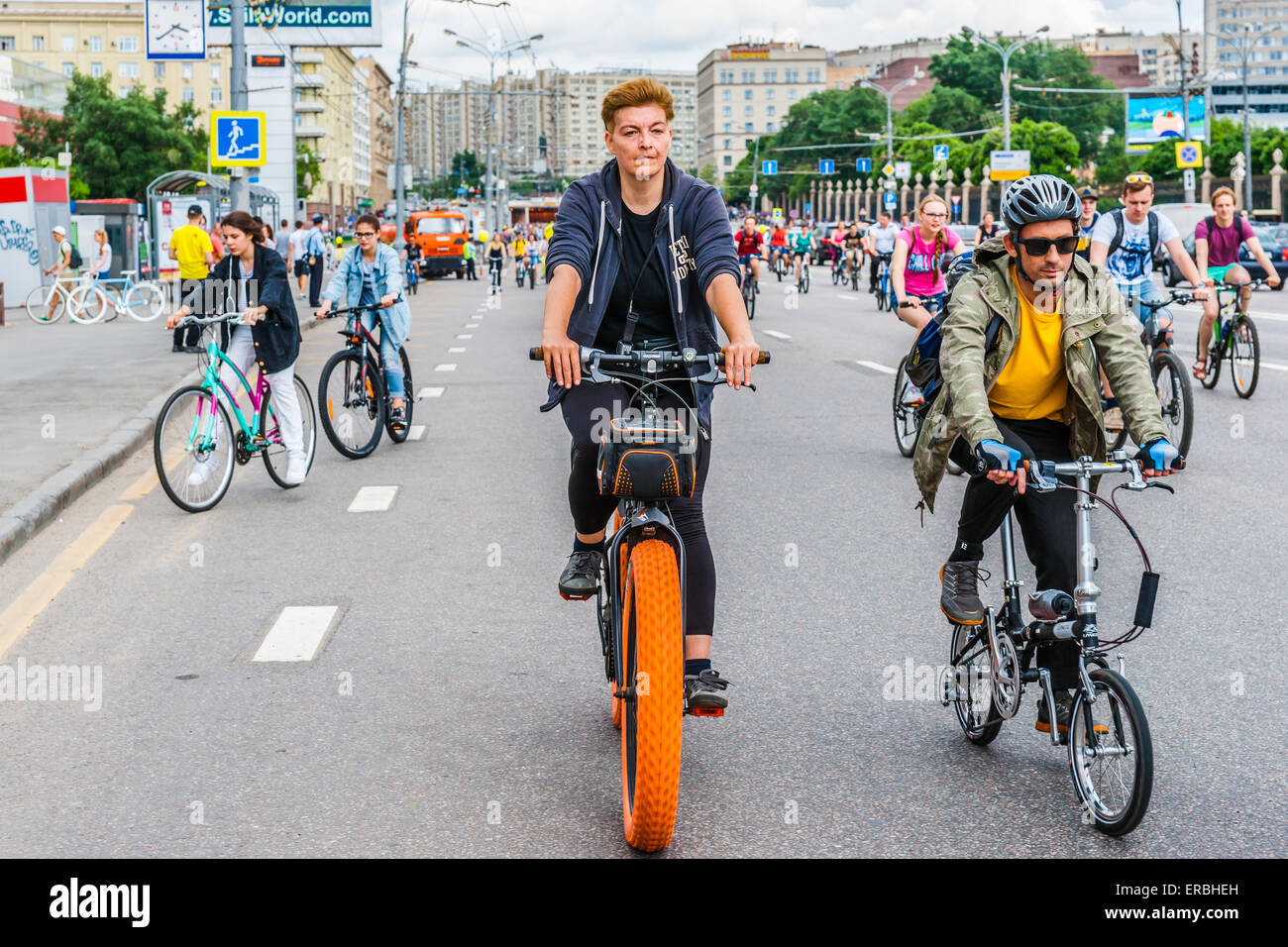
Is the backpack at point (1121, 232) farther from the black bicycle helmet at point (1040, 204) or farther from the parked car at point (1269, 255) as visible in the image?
the parked car at point (1269, 255)

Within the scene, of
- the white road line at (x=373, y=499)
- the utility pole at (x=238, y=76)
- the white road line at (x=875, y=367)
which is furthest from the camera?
the utility pole at (x=238, y=76)

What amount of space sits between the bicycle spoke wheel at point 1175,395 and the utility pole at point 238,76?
16.1m

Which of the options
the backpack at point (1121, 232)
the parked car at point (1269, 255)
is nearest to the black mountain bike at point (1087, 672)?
the backpack at point (1121, 232)

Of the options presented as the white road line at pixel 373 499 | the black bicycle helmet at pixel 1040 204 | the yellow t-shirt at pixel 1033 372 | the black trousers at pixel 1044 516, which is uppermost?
the black bicycle helmet at pixel 1040 204

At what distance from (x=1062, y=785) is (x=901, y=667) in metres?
1.23

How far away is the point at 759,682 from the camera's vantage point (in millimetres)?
5395

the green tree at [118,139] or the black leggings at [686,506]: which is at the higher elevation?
the green tree at [118,139]

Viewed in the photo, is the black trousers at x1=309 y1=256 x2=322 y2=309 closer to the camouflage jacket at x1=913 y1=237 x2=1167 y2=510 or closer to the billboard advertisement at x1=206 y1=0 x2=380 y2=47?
the camouflage jacket at x1=913 y1=237 x2=1167 y2=510

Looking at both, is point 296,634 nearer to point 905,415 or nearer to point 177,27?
point 905,415

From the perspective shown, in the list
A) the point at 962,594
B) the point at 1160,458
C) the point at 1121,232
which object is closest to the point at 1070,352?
the point at 1160,458

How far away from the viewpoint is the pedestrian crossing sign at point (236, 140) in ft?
75.7

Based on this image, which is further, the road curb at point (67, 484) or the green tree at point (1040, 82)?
the green tree at point (1040, 82)

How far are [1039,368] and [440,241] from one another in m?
53.3
